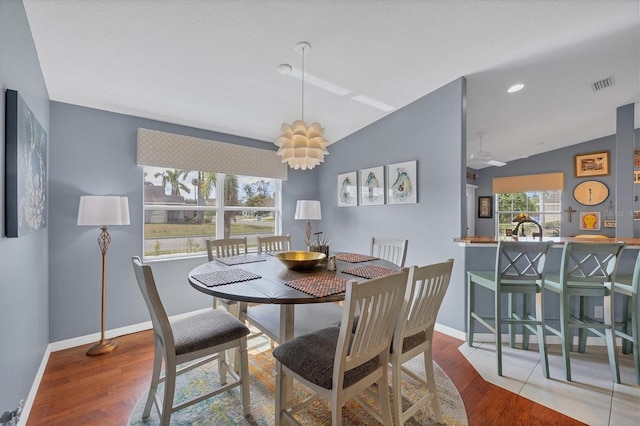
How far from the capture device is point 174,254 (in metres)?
3.27

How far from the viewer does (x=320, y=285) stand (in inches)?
61.2

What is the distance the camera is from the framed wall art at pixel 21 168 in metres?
1.33

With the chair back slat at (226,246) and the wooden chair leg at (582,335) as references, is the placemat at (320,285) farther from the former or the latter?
the wooden chair leg at (582,335)

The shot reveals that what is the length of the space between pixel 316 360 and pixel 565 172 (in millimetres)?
7199

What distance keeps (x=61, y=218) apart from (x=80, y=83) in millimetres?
1227

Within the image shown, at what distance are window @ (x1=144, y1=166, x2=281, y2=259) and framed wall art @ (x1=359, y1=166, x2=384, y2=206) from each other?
129 centimetres

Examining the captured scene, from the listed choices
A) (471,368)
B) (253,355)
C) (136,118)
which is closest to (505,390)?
(471,368)

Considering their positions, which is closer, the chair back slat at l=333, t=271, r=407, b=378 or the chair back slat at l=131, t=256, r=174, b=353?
the chair back slat at l=333, t=271, r=407, b=378

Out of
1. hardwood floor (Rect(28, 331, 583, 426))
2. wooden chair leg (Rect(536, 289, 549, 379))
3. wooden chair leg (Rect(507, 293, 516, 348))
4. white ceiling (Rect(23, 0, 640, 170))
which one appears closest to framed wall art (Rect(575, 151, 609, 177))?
white ceiling (Rect(23, 0, 640, 170))

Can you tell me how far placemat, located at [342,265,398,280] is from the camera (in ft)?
5.84

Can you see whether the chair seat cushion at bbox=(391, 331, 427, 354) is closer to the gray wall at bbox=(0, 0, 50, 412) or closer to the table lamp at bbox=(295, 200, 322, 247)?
the gray wall at bbox=(0, 0, 50, 412)

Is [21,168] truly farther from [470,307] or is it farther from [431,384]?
[470,307]

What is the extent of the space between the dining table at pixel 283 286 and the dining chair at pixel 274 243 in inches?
21.0

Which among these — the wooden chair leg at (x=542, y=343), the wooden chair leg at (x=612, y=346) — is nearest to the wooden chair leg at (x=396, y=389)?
the wooden chair leg at (x=542, y=343)
